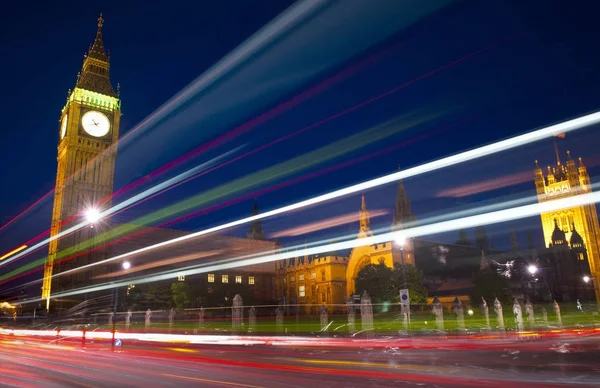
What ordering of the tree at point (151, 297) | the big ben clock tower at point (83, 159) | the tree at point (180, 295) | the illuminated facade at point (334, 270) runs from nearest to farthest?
the tree at point (180, 295)
the tree at point (151, 297)
the big ben clock tower at point (83, 159)
the illuminated facade at point (334, 270)

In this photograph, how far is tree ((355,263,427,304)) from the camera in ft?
194

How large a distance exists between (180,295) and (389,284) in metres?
30.9

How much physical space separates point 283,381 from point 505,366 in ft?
24.3

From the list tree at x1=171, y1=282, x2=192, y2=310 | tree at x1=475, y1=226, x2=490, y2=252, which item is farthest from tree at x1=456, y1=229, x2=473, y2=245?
tree at x1=171, y1=282, x2=192, y2=310

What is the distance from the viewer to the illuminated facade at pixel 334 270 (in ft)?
257

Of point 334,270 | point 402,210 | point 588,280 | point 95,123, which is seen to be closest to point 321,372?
point 334,270

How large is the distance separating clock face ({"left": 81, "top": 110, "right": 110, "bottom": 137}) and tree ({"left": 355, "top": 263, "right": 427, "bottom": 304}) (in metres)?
57.9

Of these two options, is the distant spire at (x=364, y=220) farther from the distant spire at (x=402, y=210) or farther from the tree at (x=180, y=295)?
the tree at (x=180, y=295)

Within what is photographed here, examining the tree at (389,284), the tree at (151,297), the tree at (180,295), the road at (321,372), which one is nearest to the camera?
the road at (321,372)

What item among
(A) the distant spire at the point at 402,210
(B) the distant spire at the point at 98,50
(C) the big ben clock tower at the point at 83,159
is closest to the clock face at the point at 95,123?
(C) the big ben clock tower at the point at 83,159

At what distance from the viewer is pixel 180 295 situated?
64875mm

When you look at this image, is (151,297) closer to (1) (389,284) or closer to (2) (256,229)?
(1) (389,284)

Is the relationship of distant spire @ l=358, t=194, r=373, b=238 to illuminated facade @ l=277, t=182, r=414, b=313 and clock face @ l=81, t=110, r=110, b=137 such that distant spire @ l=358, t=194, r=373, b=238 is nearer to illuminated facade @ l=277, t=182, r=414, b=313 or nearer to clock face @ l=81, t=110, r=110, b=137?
illuminated facade @ l=277, t=182, r=414, b=313

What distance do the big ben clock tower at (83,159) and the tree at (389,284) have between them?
4894 centimetres
